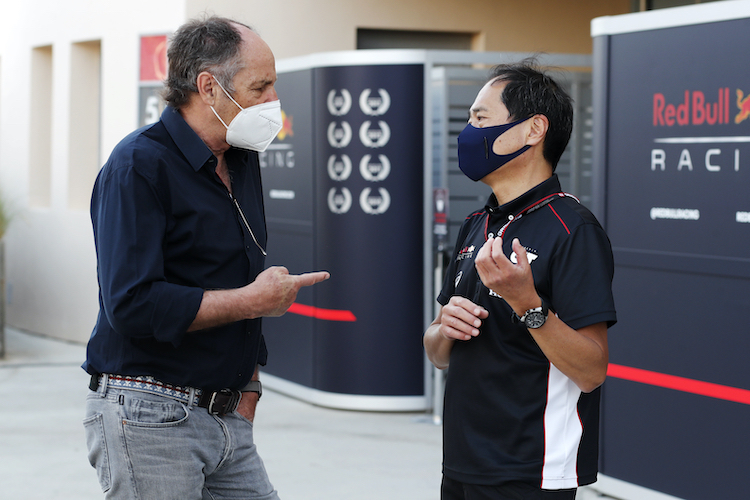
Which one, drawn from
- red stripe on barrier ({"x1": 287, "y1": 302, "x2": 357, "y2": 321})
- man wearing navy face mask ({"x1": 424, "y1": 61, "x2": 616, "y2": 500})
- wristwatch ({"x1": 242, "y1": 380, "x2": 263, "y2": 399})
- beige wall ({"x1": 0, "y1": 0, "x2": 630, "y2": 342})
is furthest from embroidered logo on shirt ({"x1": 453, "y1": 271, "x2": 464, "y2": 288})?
beige wall ({"x1": 0, "y1": 0, "x2": 630, "y2": 342})

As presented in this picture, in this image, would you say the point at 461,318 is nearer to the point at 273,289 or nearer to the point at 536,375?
the point at 536,375

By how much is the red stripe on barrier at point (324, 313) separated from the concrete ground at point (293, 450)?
0.64 m

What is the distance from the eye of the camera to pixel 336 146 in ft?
19.3

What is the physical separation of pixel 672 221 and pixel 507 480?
2153mm

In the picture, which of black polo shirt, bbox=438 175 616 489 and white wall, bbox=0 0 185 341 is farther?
white wall, bbox=0 0 185 341

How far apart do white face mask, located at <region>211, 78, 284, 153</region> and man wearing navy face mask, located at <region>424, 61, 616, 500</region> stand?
472 millimetres

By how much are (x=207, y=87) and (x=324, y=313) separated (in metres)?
4.04

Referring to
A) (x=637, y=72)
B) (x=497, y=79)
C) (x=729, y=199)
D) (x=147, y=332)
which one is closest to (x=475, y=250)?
(x=497, y=79)

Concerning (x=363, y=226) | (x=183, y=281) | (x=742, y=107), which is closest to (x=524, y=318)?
(x=183, y=281)

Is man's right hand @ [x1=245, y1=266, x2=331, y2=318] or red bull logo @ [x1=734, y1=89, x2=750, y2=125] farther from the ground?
red bull logo @ [x1=734, y1=89, x2=750, y2=125]

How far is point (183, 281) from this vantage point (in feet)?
6.58

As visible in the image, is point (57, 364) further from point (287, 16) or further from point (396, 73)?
point (396, 73)

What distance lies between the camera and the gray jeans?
1.99 metres

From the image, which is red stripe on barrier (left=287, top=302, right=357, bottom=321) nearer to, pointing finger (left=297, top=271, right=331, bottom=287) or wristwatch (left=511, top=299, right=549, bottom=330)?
pointing finger (left=297, top=271, right=331, bottom=287)
